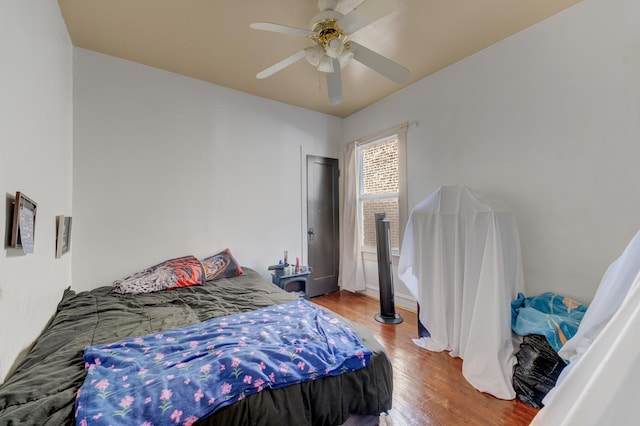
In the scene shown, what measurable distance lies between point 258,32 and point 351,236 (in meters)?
2.69

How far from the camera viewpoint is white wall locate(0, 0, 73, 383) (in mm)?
1080

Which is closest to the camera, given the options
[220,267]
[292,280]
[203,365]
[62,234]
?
[203,365]

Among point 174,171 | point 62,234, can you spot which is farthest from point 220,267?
point 62,234

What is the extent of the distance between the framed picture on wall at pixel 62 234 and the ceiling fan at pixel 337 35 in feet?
5.93

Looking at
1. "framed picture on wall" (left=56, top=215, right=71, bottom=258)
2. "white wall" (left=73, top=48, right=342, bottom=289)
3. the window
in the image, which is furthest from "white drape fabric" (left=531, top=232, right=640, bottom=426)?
"white wall" (left=73, top=48, right=342, bottom=289)

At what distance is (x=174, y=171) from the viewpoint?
2830 mm

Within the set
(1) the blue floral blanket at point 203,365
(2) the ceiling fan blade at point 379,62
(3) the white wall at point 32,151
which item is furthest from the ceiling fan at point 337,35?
(1) the blue floral blanket at point 203,365

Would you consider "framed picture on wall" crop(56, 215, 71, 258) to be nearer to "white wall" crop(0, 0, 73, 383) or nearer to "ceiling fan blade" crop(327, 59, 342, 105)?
"white wall" crop(0, 0, 73, 383)

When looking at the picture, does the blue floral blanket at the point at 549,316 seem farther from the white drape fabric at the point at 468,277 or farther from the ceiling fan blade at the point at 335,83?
the ceiling fan blade at the point at 335,83

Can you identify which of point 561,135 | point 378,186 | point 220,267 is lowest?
point 220,267

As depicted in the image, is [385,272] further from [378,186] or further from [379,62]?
[379,62]

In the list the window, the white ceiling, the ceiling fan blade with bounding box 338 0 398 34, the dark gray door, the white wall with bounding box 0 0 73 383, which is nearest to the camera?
the white wall with bounding box 0 0 73 383

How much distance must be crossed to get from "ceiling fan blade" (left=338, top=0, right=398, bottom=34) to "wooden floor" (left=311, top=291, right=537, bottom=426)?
2259 mm

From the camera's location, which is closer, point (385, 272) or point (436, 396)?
point (436, 396)
